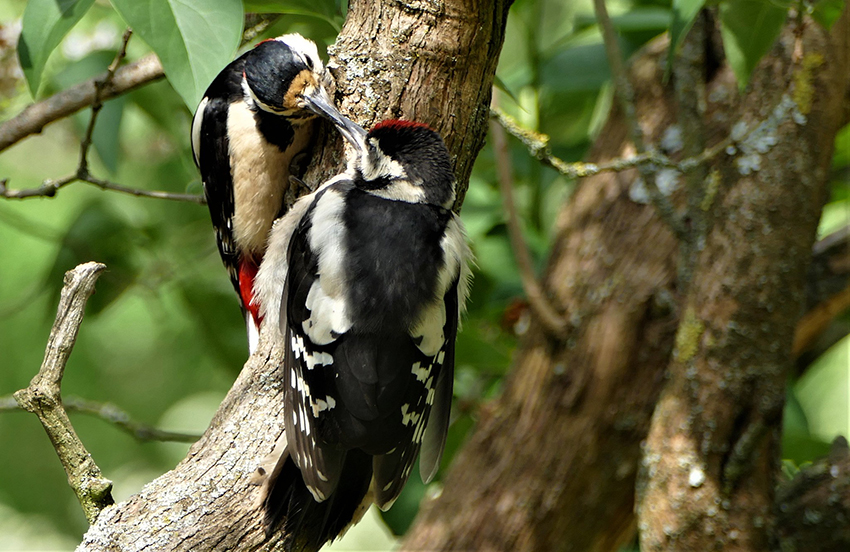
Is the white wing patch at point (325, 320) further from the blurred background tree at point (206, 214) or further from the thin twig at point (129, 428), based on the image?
the thin twig at point (129, 428)

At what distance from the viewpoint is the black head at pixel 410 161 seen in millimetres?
1075

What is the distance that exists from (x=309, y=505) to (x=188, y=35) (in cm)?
63

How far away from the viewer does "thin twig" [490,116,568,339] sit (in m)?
1.72

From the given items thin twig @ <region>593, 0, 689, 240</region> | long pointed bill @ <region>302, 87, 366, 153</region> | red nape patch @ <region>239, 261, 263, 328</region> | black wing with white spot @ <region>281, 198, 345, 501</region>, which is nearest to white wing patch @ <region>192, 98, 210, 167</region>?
red nape patch @ <region>239, 261, 263, 328</region>

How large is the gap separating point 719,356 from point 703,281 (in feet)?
0.49

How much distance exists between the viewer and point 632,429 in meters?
1.87

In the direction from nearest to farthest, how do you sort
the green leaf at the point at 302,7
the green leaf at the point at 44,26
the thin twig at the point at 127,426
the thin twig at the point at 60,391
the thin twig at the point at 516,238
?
the thin twig at the point at 60,391 < the green leaf at the point at 44,26 < the green leaf at the point at 302,7 < the thin twig at the point at 127,426 < the thin twig at the point at 516,238

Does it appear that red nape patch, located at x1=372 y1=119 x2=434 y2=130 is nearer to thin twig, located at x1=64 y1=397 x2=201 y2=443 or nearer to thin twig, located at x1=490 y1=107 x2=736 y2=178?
thin twig, located at x1=490 y1=107 x2=736 y2=178

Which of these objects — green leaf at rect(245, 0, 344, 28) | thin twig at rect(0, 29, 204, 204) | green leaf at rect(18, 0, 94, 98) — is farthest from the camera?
thin twig at rect(0, 29, 204, 204)

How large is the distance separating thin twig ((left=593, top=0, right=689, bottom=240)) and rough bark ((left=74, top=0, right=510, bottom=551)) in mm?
441

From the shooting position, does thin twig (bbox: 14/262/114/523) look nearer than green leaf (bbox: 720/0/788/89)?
Yes

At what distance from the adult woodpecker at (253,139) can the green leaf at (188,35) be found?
0.19 metres

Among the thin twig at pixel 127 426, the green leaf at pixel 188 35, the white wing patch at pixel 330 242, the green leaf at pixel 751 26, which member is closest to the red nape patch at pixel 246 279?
the thin twig at pixel 127 426

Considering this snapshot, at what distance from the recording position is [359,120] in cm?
115
